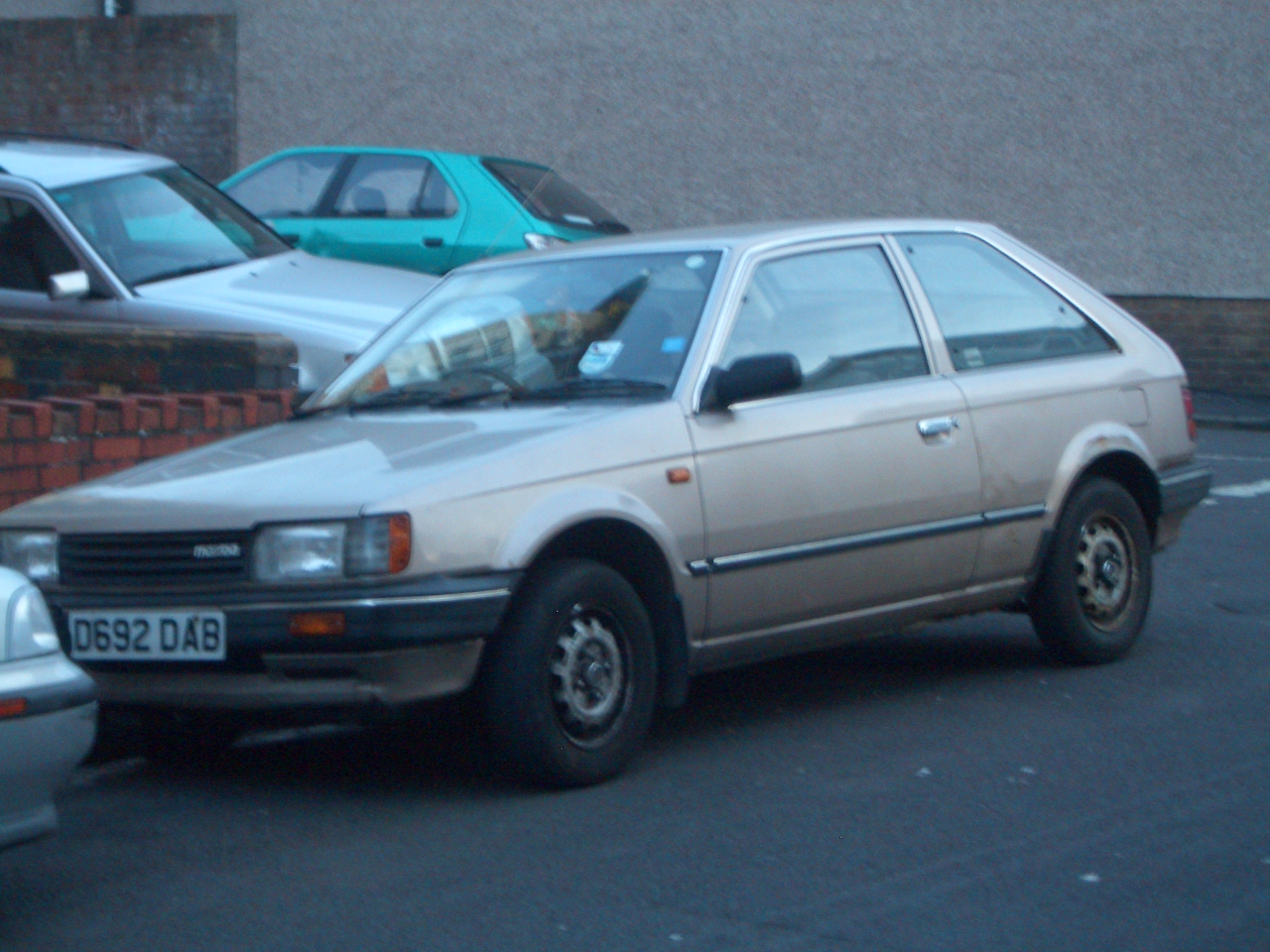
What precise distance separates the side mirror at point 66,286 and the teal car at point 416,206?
292 centimetres

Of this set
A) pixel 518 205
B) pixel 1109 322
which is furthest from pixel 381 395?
pixel 518 205

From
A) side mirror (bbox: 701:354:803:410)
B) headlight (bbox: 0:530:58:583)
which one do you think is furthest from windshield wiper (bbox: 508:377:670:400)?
headlight (bbox: 0:530:58:583)

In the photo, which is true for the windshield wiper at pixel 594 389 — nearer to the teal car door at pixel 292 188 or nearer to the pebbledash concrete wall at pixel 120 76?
the teal car door at pixel 292 188

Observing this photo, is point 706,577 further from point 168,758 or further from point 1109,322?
point 1109,322

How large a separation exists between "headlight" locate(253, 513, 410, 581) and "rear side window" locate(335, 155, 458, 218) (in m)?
6.93

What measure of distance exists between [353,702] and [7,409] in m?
2.34

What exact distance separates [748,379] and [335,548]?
136 cm

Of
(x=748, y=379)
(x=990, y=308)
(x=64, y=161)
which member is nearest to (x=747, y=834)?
(x=748, y=379)

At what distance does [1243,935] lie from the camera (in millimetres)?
3895

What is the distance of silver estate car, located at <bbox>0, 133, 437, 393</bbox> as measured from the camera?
339 inches

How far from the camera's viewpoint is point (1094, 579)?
652cm

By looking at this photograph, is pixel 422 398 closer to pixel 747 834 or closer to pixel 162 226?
pixel 747 834

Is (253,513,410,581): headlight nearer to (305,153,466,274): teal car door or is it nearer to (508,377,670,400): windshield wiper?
(508,377,670,400): windshield wiper

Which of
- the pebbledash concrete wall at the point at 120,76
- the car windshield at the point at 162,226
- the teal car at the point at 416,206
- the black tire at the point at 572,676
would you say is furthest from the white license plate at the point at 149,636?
the pebbledash concrete wall at the point at 120,76
